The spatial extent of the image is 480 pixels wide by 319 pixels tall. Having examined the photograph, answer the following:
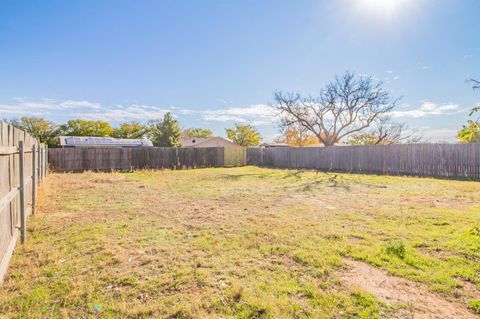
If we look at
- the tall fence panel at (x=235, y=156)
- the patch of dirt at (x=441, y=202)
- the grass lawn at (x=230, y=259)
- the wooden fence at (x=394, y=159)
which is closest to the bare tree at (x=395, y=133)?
the wooden fence at (x=394, y=159)

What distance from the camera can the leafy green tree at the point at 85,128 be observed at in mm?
27875

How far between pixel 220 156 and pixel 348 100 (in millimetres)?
11485

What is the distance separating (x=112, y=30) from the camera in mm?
10195

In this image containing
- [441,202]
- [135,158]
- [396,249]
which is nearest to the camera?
[396,249]

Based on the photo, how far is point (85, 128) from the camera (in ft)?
94.8

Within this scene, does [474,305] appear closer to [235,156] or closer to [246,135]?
[235,156]

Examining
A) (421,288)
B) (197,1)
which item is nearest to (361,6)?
(197,1)

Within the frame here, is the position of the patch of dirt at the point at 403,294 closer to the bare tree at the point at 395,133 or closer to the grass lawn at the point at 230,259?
the grass lawn at the point at 230,259

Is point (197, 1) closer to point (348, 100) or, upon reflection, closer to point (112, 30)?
point (112, 30)

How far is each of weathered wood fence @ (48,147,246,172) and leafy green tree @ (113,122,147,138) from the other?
61.9 ft

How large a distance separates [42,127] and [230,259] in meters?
31.2

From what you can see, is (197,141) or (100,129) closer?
(100,129)

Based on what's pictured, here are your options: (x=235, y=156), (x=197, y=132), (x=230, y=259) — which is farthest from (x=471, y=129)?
(x=197, y=132)

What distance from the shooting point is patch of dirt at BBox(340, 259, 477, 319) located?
6.03ft
